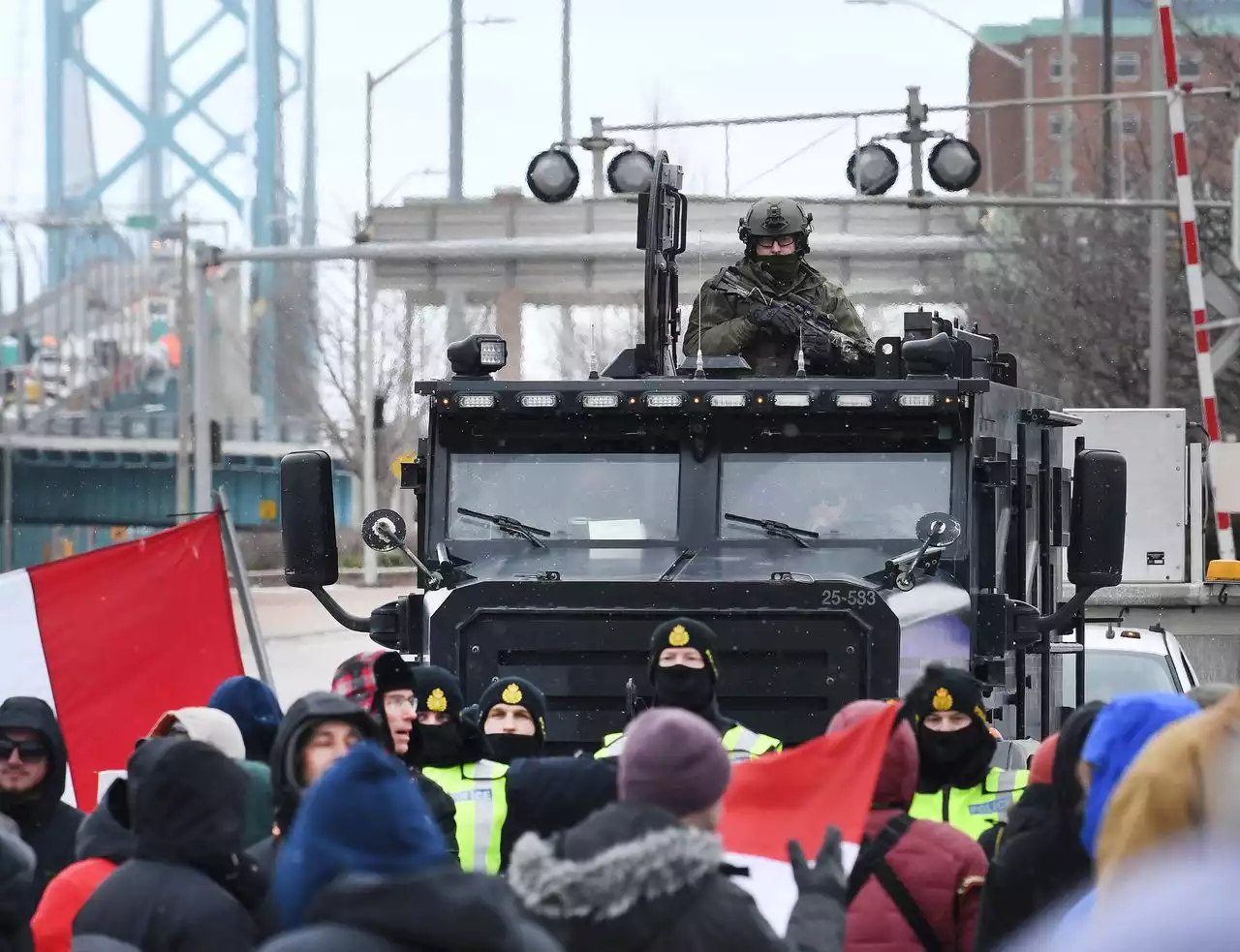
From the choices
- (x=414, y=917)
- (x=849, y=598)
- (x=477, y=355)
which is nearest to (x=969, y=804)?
(x=849, y=598)

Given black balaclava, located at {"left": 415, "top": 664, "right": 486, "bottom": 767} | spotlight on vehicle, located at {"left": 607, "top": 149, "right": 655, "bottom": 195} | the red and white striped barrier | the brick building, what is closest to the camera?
black balaclava, located at {"left": 415, "top": 664, "right": 486, "bottom": 767}

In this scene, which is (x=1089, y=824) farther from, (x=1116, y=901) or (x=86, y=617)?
(x=86, y=617)

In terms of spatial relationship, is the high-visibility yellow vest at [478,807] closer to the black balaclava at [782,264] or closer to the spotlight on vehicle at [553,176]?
the black balaclava at [782,264]

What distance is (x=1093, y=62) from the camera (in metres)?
96.1

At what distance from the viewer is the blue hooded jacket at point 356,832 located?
12.2 ft

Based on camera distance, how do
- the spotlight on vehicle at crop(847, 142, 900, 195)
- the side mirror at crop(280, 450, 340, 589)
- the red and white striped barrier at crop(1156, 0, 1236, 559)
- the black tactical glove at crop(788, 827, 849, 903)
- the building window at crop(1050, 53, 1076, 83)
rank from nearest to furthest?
1. the black tactical glove at crop(788, 827, 849, 903)
2. the side mirror at crop(280, 450, 340, 589)
3. the red and white striped barrier at crop(1156, 0, 1236, 559)
4. the spotlight on vehicle at crop(847, 142, 900, 195)
5. the building window at crop(1050, 53, 1076, 83)

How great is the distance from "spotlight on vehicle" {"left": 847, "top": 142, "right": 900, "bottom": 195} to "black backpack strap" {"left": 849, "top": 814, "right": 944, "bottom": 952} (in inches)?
707

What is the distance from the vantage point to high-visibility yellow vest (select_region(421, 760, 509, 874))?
680 centimetres

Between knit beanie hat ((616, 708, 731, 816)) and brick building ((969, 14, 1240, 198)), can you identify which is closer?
knit beanie hat ((616, 708, 731, 816))

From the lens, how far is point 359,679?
729 centimetres

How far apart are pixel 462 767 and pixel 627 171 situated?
13813 millimetres

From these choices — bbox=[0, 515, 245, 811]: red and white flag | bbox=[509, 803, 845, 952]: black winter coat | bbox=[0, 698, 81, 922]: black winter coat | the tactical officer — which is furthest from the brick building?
bbox=[509, 803, 845, 952]: black winter coat

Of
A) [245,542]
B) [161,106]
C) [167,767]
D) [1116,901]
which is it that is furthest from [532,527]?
[161,106]

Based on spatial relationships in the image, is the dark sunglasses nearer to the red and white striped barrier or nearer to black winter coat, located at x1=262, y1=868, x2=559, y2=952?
black winter coat, located at x1=262, y1=868, x2=559, y2=952
